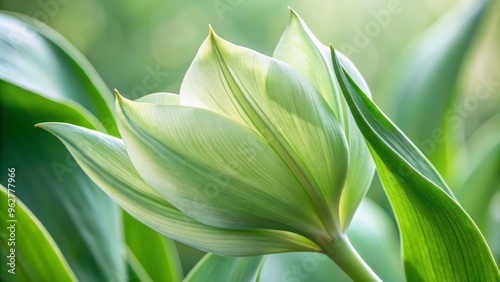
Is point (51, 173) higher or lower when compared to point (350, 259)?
higher

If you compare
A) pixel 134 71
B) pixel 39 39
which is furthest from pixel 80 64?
pixel 134 71

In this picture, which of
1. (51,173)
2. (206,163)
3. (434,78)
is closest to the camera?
(206,163)

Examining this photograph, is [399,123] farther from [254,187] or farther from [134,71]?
[134,71]

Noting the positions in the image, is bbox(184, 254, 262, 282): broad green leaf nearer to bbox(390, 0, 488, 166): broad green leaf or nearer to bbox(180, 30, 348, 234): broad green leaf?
bbox(180, 30, 348, 234): broad green leaf

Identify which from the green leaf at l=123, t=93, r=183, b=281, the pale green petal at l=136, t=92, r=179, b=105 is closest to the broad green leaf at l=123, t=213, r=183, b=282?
the green leaf at l=123, t=93, r=183, b=281

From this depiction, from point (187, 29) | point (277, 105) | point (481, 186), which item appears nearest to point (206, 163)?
point (277, 105)

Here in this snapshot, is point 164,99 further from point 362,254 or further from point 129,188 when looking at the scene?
point 362,254
